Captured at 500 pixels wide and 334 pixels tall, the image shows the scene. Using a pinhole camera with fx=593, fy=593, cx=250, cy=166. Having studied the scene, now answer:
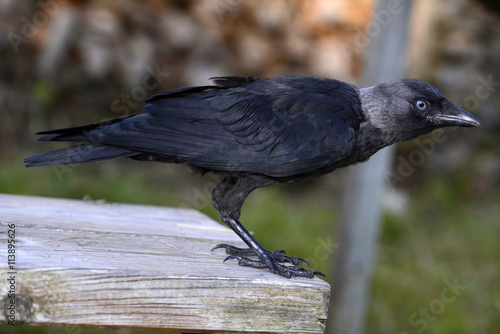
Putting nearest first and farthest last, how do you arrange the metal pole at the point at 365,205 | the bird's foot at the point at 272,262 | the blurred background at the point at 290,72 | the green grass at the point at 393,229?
the bird's foot at the point at 272,262 < the metal pole at the point at 365,205 < the green grass at the point at 393,229 < the blurred background at the point at 290,72

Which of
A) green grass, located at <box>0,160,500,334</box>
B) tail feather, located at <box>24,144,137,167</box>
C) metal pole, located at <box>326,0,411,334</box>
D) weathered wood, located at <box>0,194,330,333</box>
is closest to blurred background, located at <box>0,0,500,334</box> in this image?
green grass, located at <box>0,160,500,334</box>

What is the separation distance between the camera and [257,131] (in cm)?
244

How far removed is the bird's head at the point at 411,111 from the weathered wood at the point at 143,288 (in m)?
0.97

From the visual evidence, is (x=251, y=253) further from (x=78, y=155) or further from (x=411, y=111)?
(x=411, y=111)

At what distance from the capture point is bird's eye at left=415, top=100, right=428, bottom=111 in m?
2.64

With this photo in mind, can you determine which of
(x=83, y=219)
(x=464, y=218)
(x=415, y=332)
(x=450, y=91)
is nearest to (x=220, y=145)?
(x=83, y=219)

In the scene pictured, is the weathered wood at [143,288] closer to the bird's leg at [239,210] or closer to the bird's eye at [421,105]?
the bird's leg at [239,210]

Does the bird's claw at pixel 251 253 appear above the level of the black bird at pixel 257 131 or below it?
below

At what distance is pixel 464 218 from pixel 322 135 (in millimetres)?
3732

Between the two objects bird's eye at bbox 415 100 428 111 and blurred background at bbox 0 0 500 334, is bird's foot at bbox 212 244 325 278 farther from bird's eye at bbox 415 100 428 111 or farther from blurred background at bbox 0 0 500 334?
blurred background at bbox 0 0 500 334

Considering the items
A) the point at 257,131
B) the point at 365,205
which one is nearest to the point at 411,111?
the point at 257,131

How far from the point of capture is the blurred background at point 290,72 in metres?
4.67

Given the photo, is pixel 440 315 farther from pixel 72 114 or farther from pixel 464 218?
pixel 72 114

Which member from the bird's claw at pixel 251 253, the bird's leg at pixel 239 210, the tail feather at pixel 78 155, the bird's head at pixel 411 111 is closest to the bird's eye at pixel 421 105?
the bird's head at pixel 411 111
